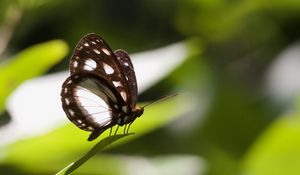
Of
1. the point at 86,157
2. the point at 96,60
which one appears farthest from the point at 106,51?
the point at 86,157

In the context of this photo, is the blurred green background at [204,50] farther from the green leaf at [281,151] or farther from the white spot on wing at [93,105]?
the white spot on wing at [93,105]

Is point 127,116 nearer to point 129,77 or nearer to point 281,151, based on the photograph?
point 129,77

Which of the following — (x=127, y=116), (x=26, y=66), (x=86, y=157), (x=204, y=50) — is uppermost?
(x=204, y=50)

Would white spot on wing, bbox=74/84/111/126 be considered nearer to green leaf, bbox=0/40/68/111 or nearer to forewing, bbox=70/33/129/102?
forewing, bbox=70/33/129/102

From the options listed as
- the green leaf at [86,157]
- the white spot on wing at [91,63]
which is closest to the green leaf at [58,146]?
the white spot on wing at [91,63]

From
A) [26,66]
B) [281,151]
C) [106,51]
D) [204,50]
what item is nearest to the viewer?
[106,51]

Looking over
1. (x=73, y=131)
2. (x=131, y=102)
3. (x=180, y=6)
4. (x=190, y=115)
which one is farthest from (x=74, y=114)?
(x=180, y=6)

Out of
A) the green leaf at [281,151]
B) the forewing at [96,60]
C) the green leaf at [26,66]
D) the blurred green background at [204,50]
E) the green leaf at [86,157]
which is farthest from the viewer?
the blurred green background at [204,50]
